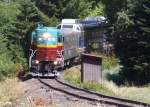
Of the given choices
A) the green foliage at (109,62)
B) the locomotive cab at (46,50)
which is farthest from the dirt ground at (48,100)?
the green foliage at (109,62)

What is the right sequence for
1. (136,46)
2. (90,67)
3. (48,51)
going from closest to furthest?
(90,67)
(136,46)
(48,51)

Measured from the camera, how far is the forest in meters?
35.8

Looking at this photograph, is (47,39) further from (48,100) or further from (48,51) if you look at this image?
(48,100)

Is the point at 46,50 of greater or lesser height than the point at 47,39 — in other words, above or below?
below

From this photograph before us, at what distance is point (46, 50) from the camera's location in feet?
131

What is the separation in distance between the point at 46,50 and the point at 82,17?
27913 millimetres

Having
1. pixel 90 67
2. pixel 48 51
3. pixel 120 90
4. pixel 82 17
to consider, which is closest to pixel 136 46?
pixel 90 67

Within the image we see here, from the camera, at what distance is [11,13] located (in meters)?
49.3

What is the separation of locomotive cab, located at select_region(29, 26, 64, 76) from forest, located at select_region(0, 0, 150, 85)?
1.76m

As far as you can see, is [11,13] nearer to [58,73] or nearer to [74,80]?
[58,73]

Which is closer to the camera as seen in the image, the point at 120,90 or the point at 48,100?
the point at 48,100

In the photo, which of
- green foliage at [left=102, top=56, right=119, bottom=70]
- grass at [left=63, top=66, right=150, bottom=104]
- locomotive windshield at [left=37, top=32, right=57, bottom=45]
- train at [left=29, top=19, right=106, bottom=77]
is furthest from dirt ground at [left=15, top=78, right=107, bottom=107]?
green foliage at [left=102, top=56, right=119, bottom=70]

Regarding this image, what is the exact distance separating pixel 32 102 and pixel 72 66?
29.1 metres

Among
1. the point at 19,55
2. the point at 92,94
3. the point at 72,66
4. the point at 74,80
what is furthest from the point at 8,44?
the point at 92,94
